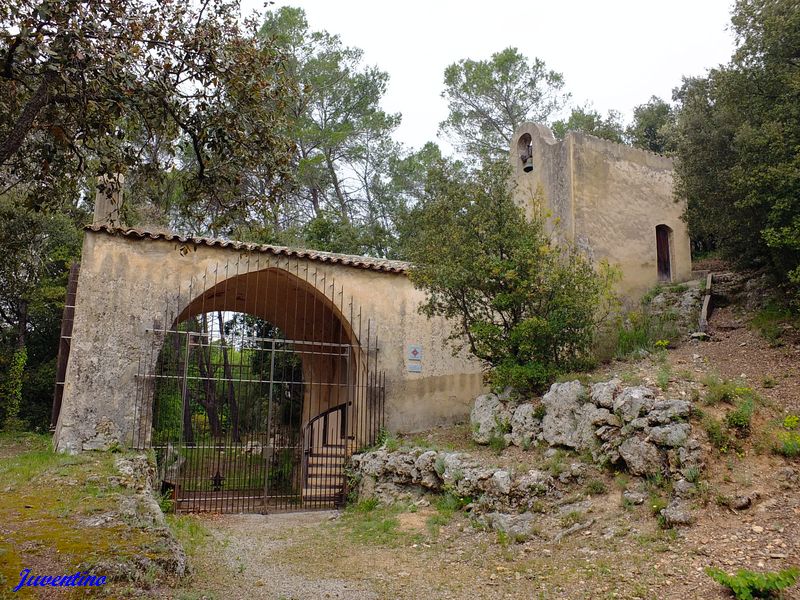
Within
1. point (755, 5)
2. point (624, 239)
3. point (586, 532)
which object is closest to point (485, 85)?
point (624, 239)

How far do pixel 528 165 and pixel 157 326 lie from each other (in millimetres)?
9396

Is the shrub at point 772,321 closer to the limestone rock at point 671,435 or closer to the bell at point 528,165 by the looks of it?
the limestone rock at point 671,435

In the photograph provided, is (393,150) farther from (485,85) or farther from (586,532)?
(586,532)

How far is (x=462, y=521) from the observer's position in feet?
27.7

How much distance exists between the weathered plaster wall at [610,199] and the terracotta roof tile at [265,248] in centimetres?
352

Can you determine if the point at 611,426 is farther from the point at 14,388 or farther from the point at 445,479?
the point at 14,388

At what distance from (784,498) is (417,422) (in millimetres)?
7630

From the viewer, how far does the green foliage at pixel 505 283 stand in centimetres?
1011

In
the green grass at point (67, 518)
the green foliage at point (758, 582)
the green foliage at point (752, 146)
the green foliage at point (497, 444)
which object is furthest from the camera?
the green foliage at point (752, 146)

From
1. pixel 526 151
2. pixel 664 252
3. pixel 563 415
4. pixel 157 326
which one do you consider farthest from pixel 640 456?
pixel 526 151

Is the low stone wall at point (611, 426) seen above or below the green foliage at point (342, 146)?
below

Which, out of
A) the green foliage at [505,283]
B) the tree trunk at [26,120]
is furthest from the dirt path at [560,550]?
the tree trunk at [26,120]

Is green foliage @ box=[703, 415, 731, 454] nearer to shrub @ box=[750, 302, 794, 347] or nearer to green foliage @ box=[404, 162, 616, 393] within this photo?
green foliage @ box=[404, 162, 616, 393]
